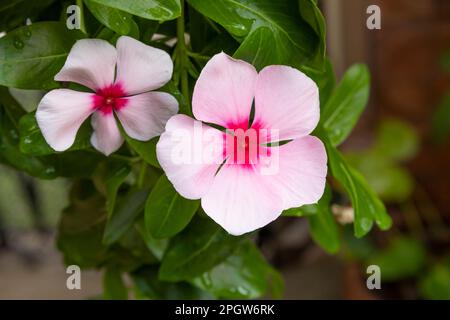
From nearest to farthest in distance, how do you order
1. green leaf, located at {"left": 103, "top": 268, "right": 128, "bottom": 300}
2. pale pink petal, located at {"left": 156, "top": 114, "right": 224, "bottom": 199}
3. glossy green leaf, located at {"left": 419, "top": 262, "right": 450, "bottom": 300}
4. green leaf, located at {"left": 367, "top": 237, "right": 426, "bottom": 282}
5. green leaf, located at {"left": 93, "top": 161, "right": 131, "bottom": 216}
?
pale pink petal, located at {"left": 156, "top": 114, "right": 224, "bottom": 199} → green leaf, located at {"left": 93, "top": 161, "right": 131, "bottom": 216} → green leaf, located at {"left": 103, "top": 268, "right": 128, "bottom": 300} → glossy green leaf, located at {"left": 419, "top": 262, "right": 450, "bottom": 300} → green leaf, located at {"left": 367, "top": 237, "right": 426, "bottom": 282}

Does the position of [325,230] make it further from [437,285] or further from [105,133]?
[437,285]

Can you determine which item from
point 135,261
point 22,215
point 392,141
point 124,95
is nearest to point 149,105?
point 124,95

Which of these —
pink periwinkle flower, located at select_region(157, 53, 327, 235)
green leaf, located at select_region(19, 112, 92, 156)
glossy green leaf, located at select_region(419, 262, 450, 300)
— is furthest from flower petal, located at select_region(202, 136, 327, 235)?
glossy green leaf, located at select_region(419, 262, 450, 300)

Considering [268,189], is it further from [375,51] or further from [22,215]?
[22,215]

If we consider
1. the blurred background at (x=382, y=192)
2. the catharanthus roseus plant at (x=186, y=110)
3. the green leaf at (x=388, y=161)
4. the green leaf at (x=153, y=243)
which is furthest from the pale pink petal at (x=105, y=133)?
the green leaf at (x=388, y=161)

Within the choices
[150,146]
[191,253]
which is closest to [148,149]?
[150,146]

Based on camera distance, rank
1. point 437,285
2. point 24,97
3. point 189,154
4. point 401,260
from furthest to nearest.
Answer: point 401,260 → point 437,285 → point 24,97 → point 189,154

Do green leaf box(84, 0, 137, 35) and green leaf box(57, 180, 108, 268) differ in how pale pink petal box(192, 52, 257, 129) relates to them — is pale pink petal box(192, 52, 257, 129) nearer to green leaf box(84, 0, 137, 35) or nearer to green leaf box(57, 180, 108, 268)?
green leaf box(84, 0, 137, 35)
